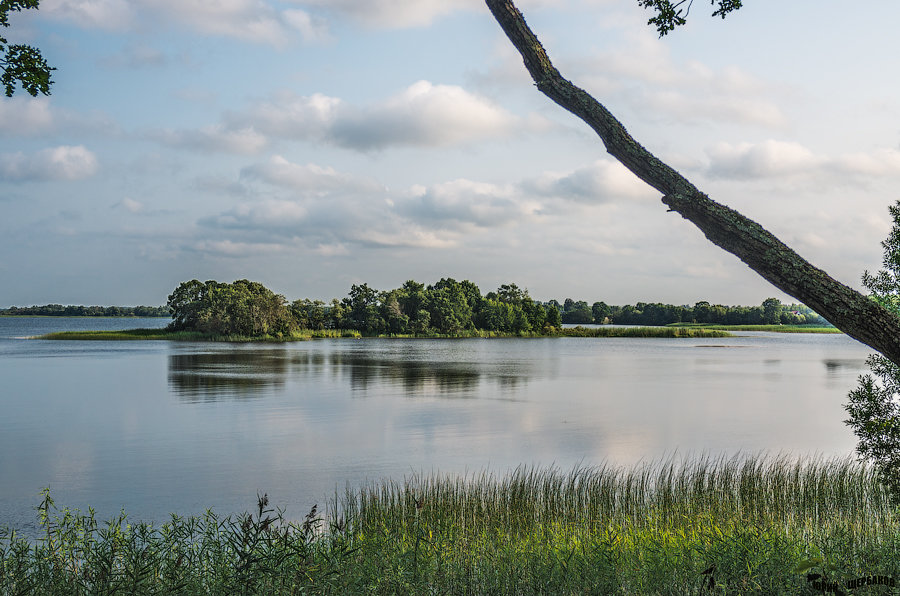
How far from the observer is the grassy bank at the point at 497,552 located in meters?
4.07

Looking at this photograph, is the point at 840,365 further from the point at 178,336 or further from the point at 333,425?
the point at 178,336

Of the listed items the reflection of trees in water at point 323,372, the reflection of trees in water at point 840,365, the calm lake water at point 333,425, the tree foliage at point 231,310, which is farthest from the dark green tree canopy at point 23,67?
the tree foliage at point 231,310

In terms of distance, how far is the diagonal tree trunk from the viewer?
12.3 feet

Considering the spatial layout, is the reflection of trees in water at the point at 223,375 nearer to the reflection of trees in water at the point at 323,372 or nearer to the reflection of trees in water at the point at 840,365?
the reflection of trees in water at the point at 323,372

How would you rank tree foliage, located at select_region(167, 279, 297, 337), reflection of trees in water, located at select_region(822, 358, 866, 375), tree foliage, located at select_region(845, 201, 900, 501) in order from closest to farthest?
tree foliage, located at select_region(845, 201, 900, 501) < reflection of trees in water, located at select_region(822, 358, 866, 375) < tree foliage, located at select_region(167, 279, 297, 337)

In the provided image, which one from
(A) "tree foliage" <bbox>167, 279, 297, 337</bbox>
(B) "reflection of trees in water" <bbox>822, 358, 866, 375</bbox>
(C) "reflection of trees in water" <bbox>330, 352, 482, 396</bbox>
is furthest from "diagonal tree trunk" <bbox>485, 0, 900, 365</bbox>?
(A) "tree foliage" <bbox>167, 279, 297, 337</bbox>

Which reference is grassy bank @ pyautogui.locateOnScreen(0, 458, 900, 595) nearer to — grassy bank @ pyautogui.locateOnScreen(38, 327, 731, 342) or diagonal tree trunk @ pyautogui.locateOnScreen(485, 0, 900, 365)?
diagonal tree trunk @ pyautogui.locateOnScreen(485, 0, 900, 365)

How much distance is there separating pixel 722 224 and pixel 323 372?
31.8 metres

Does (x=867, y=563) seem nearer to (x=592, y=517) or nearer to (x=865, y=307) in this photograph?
(x=865, y=307)

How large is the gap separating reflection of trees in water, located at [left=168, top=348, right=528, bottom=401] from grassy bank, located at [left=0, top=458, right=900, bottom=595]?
56.5ft

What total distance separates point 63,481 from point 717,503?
11.5 m

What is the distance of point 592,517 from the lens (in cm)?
843

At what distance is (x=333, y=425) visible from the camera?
62.2 feet

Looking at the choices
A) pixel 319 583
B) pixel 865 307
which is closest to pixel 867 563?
pixel 865 307
